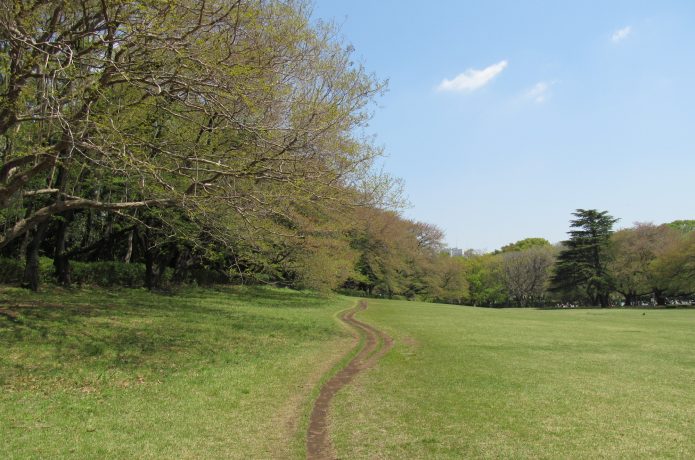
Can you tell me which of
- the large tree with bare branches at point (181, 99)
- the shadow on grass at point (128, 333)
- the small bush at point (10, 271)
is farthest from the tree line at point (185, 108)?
the small bush at point (10, 271)

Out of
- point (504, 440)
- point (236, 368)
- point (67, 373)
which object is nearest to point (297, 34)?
point (236, 368)

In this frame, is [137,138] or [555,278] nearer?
[137,138]

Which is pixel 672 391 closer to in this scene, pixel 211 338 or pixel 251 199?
pixel 251 199

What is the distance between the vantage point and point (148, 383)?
9.48 meters

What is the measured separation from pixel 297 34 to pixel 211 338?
908cm

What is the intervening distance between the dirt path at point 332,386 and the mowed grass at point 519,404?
0.69 ft

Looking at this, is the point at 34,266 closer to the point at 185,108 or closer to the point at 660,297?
the point at 185,108

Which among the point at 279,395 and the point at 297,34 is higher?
the point at 297,34

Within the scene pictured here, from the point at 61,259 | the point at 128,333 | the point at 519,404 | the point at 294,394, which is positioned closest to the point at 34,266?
the point at 61,259

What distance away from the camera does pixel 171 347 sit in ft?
41.3

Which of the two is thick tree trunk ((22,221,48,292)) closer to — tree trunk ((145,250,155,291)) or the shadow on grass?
the shadow on grass

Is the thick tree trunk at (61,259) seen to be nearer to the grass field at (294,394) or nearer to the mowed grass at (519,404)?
the grass field at (294,394)

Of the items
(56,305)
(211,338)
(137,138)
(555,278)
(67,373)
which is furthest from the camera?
(555,278)

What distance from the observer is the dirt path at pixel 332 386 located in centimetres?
665
